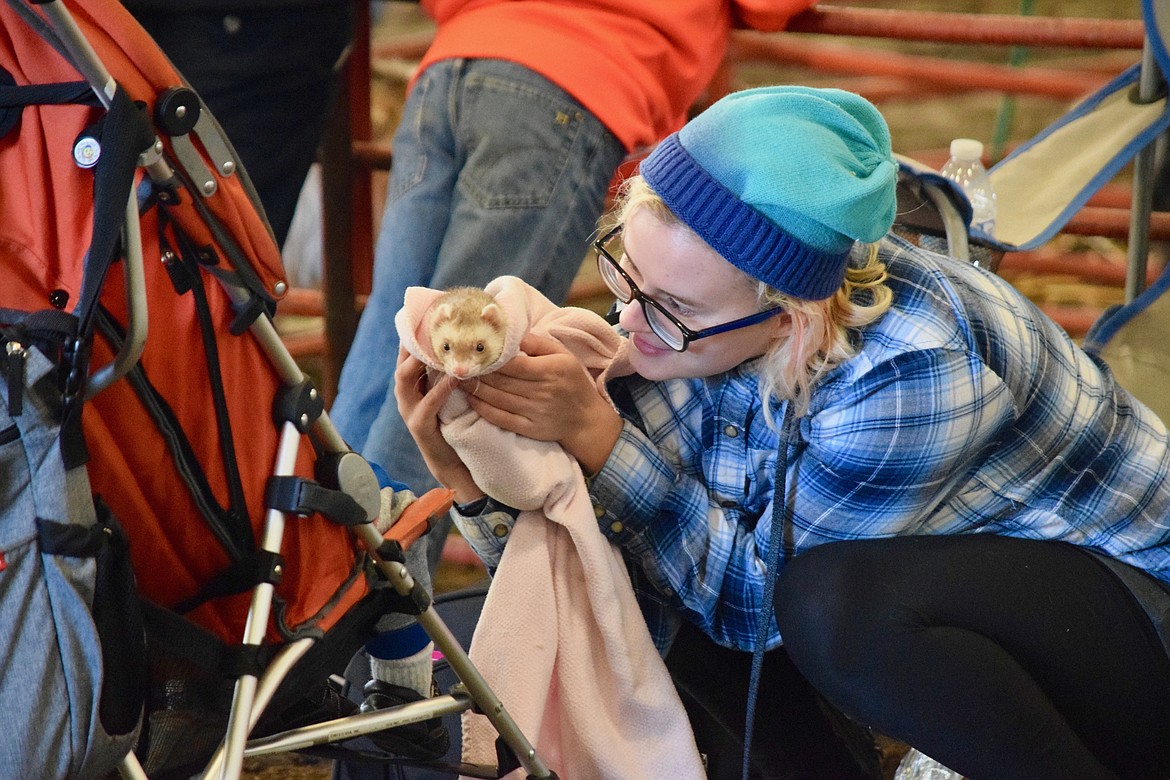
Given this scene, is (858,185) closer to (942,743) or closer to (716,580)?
(716,580)

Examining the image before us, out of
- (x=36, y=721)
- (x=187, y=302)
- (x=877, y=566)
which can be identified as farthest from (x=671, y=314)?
(x=36, y=721)

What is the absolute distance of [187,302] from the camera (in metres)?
1.01

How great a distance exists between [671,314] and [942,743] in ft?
1.72

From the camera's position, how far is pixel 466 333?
3.85 ft

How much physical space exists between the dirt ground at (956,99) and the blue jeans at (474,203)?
21.2 inches

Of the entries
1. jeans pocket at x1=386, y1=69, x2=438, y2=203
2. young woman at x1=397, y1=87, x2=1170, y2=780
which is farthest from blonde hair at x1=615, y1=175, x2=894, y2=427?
jeans pocket at x1=386, y1=69, x2=438, y2=203

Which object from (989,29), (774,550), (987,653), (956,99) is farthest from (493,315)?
(956,99)

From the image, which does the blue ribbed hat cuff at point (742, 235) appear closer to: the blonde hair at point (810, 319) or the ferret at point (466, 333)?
the blonde hair at point (810, 319)

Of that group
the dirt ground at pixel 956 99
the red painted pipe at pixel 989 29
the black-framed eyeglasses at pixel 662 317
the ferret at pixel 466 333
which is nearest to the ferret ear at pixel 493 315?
the ferret at pixel 466 333

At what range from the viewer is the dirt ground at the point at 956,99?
11.3ft

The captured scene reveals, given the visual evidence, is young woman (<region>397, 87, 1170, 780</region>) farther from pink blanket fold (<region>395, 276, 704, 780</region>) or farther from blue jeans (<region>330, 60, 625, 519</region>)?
blue jeans (<region>330, 60, 625, 519</region>)

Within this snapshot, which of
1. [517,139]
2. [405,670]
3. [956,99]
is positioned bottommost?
[956,99]

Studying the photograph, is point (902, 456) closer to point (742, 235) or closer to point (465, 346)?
point (742, 235)

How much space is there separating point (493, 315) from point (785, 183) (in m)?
0.31
